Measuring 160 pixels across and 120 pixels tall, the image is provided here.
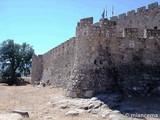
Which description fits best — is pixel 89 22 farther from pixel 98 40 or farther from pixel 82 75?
pixel 82 75

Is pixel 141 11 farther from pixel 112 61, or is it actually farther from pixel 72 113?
pixel 72 113

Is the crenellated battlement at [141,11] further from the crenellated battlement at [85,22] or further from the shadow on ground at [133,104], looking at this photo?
the shadow on ground at [133,104]

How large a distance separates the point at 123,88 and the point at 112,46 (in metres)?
2.51

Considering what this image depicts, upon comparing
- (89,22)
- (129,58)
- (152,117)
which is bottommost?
(152,117)

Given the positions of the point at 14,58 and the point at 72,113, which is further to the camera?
the point at 14,58

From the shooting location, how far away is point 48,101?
53.7ft

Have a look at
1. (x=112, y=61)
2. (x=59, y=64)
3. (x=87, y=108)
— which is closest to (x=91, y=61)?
(x=112, y=61)

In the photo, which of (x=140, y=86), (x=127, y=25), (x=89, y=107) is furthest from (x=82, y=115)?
(x=127, y=25)

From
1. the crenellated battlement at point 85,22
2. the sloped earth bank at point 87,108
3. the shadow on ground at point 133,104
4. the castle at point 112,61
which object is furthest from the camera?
the crenellated battlement at point 85,22

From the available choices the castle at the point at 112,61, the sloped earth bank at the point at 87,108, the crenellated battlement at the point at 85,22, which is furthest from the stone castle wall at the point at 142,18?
the sloped earth bank at the point at 87,108

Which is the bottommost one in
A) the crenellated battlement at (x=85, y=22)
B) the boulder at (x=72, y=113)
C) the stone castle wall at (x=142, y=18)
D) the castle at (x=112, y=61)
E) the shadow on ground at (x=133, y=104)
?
the boulder at (x=72, y=113)

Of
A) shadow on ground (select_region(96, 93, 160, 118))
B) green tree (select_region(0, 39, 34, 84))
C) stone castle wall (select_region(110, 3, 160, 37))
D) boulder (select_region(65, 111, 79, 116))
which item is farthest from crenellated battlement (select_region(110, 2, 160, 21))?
green tree (select_region(0, 39, 34, 84))

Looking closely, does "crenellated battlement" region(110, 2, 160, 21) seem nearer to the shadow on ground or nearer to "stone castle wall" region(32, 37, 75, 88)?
"stone castle wall" region(32, 37, 75, 88)

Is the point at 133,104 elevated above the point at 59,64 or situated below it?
below
